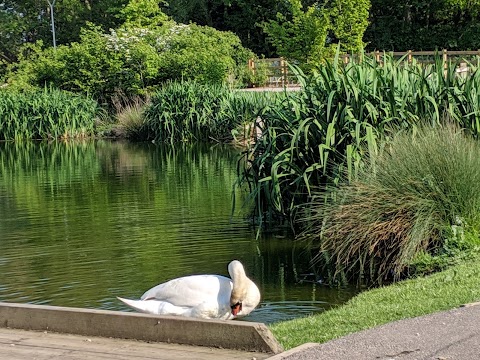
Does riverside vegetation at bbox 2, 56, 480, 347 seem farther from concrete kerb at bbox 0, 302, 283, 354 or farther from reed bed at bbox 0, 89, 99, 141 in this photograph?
reed bed at bbox 0, 89, 99, 141

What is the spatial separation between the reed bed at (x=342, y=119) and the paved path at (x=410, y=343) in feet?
16.4

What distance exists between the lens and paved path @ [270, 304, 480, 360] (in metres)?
5.50

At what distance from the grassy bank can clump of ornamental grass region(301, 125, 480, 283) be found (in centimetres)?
102

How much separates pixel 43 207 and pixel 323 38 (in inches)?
1300

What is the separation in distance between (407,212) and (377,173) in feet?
2.30

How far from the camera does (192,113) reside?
36.4 m

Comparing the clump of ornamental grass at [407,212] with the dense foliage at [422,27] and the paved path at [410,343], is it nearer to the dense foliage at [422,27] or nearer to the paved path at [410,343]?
the paved path at [410,343]

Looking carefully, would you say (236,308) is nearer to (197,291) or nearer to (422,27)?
(197,291)

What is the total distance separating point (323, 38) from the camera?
4903 centimetres

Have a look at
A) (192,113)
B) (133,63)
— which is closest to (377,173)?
(192,113)

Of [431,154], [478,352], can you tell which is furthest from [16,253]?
[478,352]

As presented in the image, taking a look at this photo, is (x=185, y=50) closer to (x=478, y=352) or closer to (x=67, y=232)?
(x=67, y=232)

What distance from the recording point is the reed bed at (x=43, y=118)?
4112 cm

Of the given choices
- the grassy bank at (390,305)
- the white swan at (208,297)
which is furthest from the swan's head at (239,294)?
the grassy bank at (390,305)
